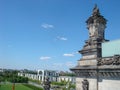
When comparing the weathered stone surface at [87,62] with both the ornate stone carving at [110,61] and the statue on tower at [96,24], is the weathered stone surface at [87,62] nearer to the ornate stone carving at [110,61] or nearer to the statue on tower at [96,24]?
the ornate stone carving at [110,61]

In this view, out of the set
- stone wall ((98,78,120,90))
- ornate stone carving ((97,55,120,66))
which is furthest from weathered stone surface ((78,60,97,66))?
stone wall ((98,78,120,90))

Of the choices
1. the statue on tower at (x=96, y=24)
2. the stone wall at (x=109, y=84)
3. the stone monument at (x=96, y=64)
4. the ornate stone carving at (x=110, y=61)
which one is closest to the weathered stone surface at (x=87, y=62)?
the stone monument at (x=96, y=64)

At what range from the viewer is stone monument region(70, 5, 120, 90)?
18047 millimetres

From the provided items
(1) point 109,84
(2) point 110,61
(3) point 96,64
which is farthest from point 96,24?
(1) point 109,84

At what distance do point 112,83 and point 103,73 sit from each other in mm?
1137

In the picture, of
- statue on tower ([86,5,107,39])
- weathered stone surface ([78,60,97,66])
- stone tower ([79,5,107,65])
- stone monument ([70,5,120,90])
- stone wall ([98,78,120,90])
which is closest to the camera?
stone wall ([98,78,120,90])

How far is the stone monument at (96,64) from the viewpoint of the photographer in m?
18.0

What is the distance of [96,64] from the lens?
65.6 feet

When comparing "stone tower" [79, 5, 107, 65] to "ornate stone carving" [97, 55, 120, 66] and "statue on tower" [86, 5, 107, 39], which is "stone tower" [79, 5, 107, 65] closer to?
"statue on tower" [86, 5, 107, 39]

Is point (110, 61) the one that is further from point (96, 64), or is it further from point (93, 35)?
point (93, 35)

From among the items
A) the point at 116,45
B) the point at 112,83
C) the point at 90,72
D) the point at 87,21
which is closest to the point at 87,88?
the point at 90,72

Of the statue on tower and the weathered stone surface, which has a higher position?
the statue on tower

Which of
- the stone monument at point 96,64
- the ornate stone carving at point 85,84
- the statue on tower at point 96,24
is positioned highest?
the statue on tower at point 96,24

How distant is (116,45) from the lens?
62.7 feet
